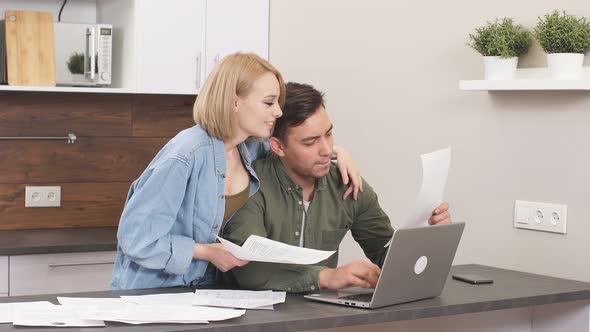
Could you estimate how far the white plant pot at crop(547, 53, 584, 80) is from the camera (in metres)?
2.74

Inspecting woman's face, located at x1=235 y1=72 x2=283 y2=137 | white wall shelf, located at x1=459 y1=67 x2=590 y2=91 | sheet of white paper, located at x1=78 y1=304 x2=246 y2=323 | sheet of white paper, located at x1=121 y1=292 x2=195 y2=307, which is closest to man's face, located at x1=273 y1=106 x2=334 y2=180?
woman's face, located at x1=235 y1=72 x2=283 y2=137

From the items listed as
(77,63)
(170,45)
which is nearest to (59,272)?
(77,63)

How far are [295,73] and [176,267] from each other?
6.28 feet

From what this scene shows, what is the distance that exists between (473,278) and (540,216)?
20.9 inches

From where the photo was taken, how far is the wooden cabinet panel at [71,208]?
154 inches

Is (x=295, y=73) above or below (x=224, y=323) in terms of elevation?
above

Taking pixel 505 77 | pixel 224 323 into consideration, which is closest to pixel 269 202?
pixel 224 323

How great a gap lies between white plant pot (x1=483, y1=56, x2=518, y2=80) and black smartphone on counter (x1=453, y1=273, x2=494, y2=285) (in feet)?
2.37

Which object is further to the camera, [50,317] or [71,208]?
[71,208]

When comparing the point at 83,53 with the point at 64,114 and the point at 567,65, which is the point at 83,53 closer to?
the point at 64,114

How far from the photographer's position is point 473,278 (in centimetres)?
253

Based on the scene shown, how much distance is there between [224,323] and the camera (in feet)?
6.15

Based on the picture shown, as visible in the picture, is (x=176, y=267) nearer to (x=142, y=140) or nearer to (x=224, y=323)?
(x=224, y=323)

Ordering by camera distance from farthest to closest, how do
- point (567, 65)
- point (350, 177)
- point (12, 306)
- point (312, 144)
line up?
point (567, 65) < point (350, 177) < point (312, 144) < point (12, 306)
